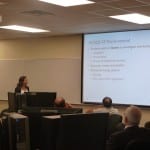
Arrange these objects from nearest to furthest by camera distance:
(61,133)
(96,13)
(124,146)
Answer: (61,133)
(124,146)
(96,13)

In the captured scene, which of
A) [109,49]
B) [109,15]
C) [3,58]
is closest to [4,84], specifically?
[3,58]

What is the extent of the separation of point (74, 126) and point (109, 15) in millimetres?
3775

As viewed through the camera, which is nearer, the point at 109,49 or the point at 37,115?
the point at 37,115

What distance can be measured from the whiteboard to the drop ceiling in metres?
1.03

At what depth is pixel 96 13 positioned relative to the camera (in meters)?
6.32

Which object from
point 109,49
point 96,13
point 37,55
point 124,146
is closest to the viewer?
point 124,146

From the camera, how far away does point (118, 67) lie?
8.58 metres

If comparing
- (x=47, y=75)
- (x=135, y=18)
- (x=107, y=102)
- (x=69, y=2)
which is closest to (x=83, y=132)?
(x=69, y=2)

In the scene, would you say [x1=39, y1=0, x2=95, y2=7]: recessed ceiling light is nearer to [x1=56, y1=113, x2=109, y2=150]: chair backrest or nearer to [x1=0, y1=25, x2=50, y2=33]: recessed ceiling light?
[x1=56, y1=113, x2=109, y2=150]: chair backrest

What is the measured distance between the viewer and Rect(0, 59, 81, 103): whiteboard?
30.7 feet

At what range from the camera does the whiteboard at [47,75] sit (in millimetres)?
9344

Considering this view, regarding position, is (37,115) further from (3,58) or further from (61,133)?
(3,58)

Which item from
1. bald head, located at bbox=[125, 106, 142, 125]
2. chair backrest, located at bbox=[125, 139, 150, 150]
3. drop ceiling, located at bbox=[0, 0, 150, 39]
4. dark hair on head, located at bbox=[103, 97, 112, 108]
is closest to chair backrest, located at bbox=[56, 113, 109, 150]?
chair backrest, located at bbox=[125, 139, 150, 150]

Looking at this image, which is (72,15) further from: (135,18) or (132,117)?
(132,117)
